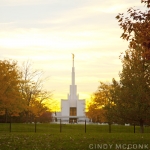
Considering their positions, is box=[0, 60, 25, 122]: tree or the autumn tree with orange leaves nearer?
the autumn tree with orange leaves

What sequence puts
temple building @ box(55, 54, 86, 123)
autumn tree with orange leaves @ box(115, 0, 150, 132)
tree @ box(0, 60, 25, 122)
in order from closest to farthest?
autumn tree with orange leaves @ box(115, 0, 150, 132), tree @ box(0, 60, 25, 122), temple building @ box(55, 54, 86, 123)

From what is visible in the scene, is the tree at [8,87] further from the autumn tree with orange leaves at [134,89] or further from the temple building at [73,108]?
the temple building at [73,108]

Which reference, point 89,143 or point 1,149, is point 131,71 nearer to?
point 89,143

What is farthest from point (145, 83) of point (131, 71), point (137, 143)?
point (137, 143)

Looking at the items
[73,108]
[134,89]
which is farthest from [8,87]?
[73,108]

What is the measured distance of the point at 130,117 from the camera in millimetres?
32188

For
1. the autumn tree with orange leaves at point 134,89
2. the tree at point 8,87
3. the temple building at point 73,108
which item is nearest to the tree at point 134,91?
the autumn tree with orange leaves at point 134,89

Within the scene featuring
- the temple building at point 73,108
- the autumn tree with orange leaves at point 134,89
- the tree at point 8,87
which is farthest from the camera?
the temple building at point 73,108

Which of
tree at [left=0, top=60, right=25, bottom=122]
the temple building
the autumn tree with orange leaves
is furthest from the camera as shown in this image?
the temple building

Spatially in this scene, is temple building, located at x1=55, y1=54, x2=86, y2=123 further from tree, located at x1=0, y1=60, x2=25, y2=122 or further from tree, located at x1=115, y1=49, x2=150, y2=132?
tree, located at x1=115, y1=49, x2=150, y2=132

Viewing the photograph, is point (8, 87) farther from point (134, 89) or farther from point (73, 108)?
point (73, 108)

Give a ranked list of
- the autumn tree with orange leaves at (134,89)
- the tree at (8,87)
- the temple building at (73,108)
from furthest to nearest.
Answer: the temple building at (73,108), the tree at (8,87), the autumn tree with orange leaves at (134,89)

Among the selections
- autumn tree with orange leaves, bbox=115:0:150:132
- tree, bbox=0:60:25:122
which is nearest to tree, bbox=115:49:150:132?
autumn tree with orange leaves, bbox=115:0:150:132

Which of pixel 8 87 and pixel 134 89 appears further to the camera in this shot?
pixel 8 87
